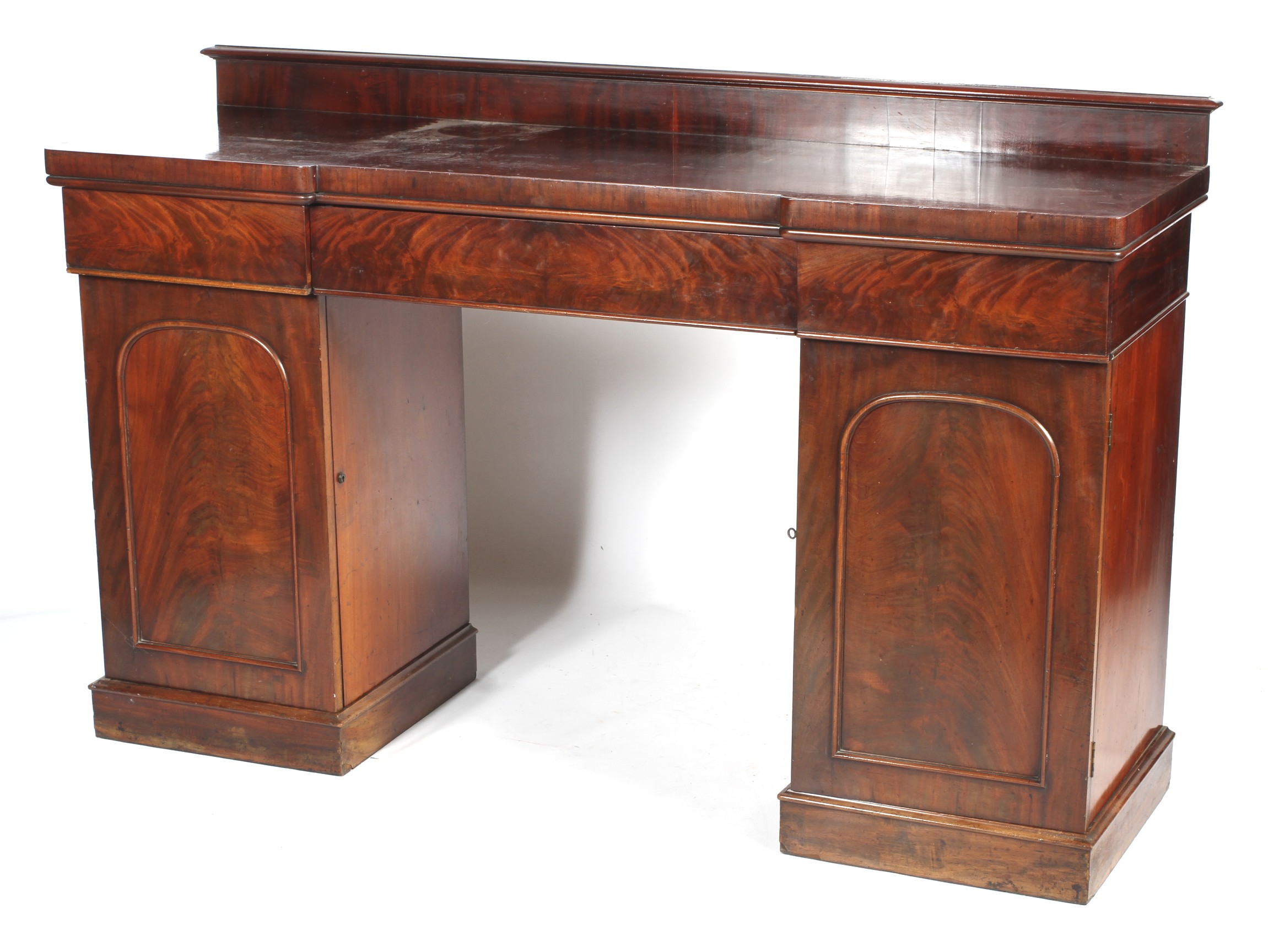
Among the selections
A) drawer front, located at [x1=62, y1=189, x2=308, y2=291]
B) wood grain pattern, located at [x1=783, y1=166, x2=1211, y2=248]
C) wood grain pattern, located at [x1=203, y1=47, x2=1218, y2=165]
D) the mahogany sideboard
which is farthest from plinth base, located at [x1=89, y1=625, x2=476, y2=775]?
wood grain pattern, located at [x1=783, y1=166, x2=1211, y2=248]

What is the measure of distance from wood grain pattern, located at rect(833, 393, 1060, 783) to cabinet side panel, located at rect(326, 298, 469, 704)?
101cm

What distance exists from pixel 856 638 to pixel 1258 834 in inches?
34.3

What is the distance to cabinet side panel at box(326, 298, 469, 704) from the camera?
3354mm

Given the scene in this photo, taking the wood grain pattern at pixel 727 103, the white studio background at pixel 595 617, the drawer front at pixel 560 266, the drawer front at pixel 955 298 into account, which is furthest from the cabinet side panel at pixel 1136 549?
the drawer front at pixel 560 266

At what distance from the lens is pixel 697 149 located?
3326mm

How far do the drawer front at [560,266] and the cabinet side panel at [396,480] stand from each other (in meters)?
0.19

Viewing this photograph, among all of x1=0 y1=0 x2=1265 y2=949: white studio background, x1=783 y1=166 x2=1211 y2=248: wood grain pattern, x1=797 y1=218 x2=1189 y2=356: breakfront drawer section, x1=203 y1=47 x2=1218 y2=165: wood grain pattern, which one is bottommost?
x1=0 y1=0 x2=1265 y2=949: white studio background

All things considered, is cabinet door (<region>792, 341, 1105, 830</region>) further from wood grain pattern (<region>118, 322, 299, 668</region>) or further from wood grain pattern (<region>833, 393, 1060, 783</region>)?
wood grain pattern (<region>118, 322, 299, 668</region>)

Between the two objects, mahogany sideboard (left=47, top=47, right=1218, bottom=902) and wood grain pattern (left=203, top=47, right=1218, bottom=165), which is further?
wood grain pattern (left=203, top=47, right=1218, bottom=165)

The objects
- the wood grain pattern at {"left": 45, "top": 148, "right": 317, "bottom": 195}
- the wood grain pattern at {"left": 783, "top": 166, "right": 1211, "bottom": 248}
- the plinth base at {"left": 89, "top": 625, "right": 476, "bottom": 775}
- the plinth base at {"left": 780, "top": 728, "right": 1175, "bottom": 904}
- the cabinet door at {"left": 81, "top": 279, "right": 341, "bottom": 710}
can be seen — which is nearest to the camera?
the wood grain pattern at {"left": 783, "top": 166, "right": 1211, "bottom": 248}

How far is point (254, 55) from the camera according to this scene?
12.5 feet

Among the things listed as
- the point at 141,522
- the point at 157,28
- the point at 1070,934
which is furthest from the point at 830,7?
the point at 1070,934

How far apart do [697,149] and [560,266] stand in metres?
0.51

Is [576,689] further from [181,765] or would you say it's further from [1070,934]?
[1070,934]
